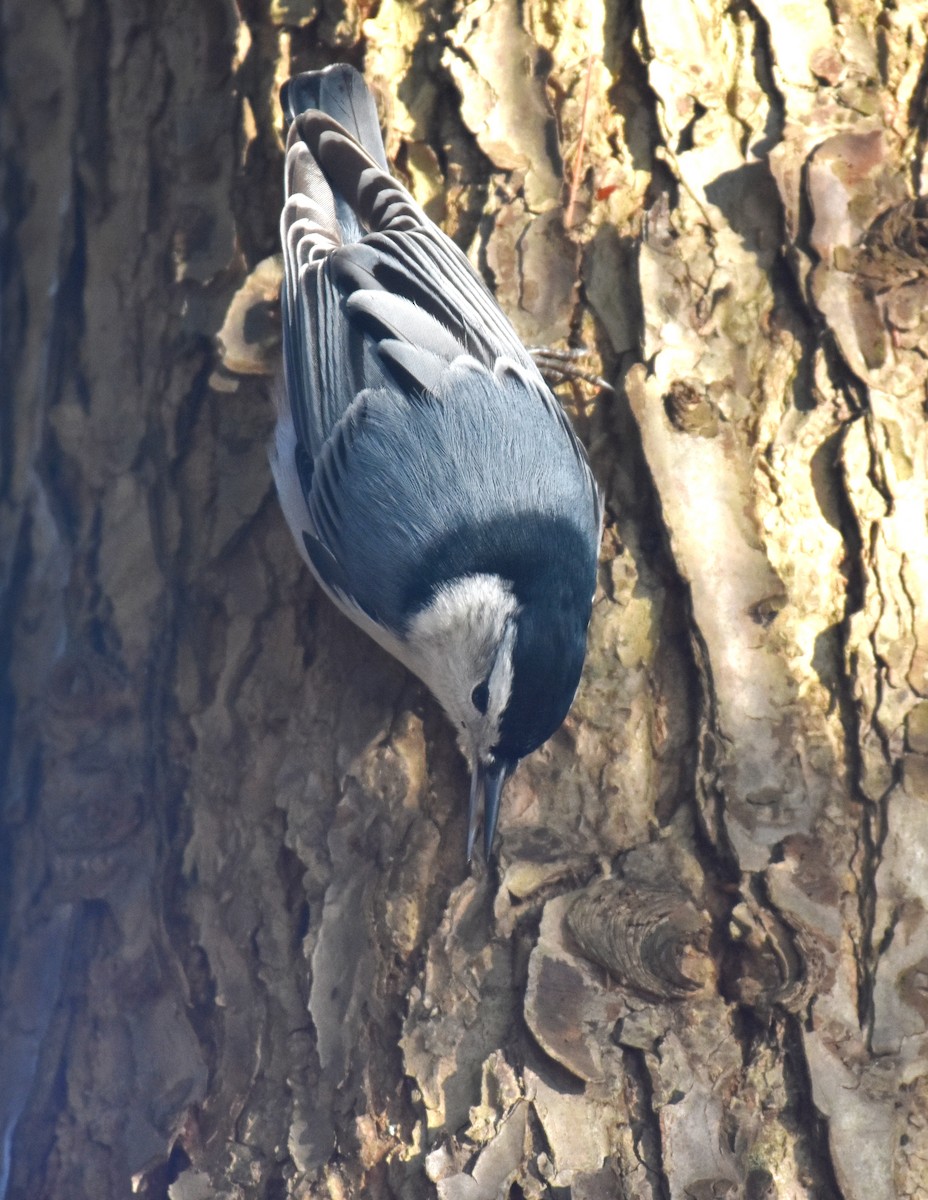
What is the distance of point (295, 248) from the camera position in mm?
2084

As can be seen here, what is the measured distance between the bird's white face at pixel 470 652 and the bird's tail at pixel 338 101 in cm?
81

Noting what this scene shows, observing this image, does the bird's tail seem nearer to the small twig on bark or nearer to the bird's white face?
the small twig on bark

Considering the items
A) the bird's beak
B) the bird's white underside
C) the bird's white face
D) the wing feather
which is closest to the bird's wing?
the wing feather

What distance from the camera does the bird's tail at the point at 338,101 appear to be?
1.97 m

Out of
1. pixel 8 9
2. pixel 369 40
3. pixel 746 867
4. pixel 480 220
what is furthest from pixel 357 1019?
pixel 8 9

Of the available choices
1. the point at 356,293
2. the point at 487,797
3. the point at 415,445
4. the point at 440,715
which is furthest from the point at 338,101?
the point at 487,797

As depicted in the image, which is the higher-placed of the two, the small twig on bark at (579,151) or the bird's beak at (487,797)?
the small twig on bark at (579,151)

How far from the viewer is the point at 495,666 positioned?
1.90 meters

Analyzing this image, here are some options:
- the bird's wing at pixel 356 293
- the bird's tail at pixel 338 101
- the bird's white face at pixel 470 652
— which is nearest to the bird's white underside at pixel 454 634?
the bird's white face at pixel 470 652

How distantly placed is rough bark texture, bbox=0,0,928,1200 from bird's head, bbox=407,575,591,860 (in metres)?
0.05

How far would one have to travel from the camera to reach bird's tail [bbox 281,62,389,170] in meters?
1.97

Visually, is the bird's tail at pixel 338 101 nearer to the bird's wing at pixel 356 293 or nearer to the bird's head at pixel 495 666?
the bird's wing at pixel 356 293

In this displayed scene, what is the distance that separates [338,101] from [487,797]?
1259 millimetres

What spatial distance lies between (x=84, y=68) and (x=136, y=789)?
1.41 metres
